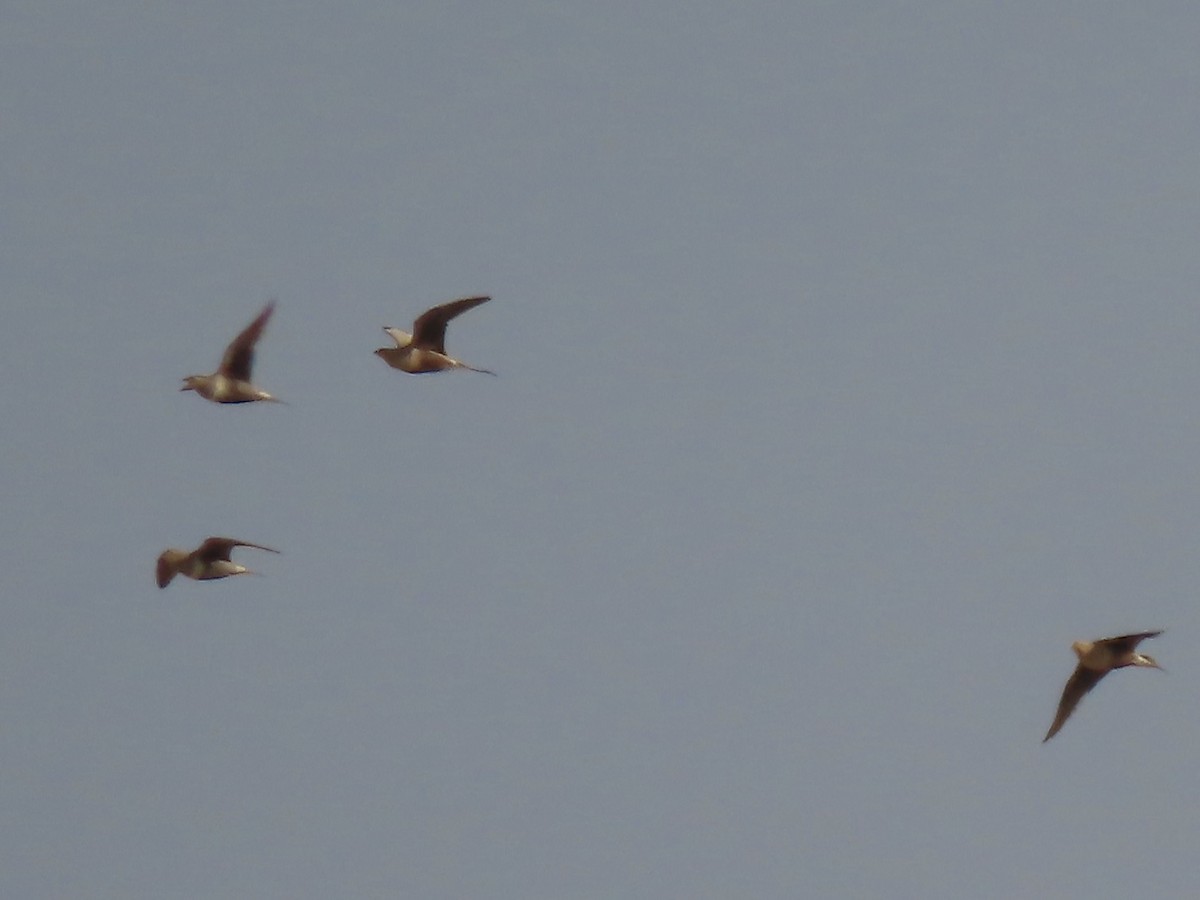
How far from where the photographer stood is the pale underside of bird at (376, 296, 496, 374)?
106 ft

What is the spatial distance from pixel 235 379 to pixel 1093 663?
42.0 feet

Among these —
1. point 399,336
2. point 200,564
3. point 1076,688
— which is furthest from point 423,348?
point 1076,688

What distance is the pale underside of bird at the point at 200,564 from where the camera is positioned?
106ft

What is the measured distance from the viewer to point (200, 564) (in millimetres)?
32594

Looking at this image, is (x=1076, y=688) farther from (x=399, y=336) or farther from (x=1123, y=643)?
(x=399, y=336)

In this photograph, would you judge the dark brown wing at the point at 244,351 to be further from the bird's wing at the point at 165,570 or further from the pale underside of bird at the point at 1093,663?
the pale underside of bird at the point at 1093,663

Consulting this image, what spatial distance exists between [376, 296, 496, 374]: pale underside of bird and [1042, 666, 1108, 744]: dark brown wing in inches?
375

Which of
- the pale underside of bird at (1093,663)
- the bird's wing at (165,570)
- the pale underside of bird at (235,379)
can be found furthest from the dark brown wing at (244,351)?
the pale underside of bird at (1093,663)

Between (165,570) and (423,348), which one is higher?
(423,348)

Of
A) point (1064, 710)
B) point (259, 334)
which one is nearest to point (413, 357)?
point (259, 334)

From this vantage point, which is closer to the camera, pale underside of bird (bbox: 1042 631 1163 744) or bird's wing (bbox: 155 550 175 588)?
pale underside of bird (bbox: 1042 631 1163 744)

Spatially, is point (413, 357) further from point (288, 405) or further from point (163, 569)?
point (163, 569)

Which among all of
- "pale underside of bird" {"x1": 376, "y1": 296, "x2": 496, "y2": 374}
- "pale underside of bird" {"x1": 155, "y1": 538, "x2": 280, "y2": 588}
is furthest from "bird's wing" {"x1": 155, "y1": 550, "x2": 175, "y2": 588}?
"pale underside of bird" {"x1": 376, "y1": 296, "x2": 496, "y2": 374}

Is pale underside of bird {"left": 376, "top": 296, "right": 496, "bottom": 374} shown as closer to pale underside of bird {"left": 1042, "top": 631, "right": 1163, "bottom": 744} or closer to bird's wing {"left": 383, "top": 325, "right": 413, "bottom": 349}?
bird's wing {"left": 383, "top": 325, "right": 413, "bottom": 349}
